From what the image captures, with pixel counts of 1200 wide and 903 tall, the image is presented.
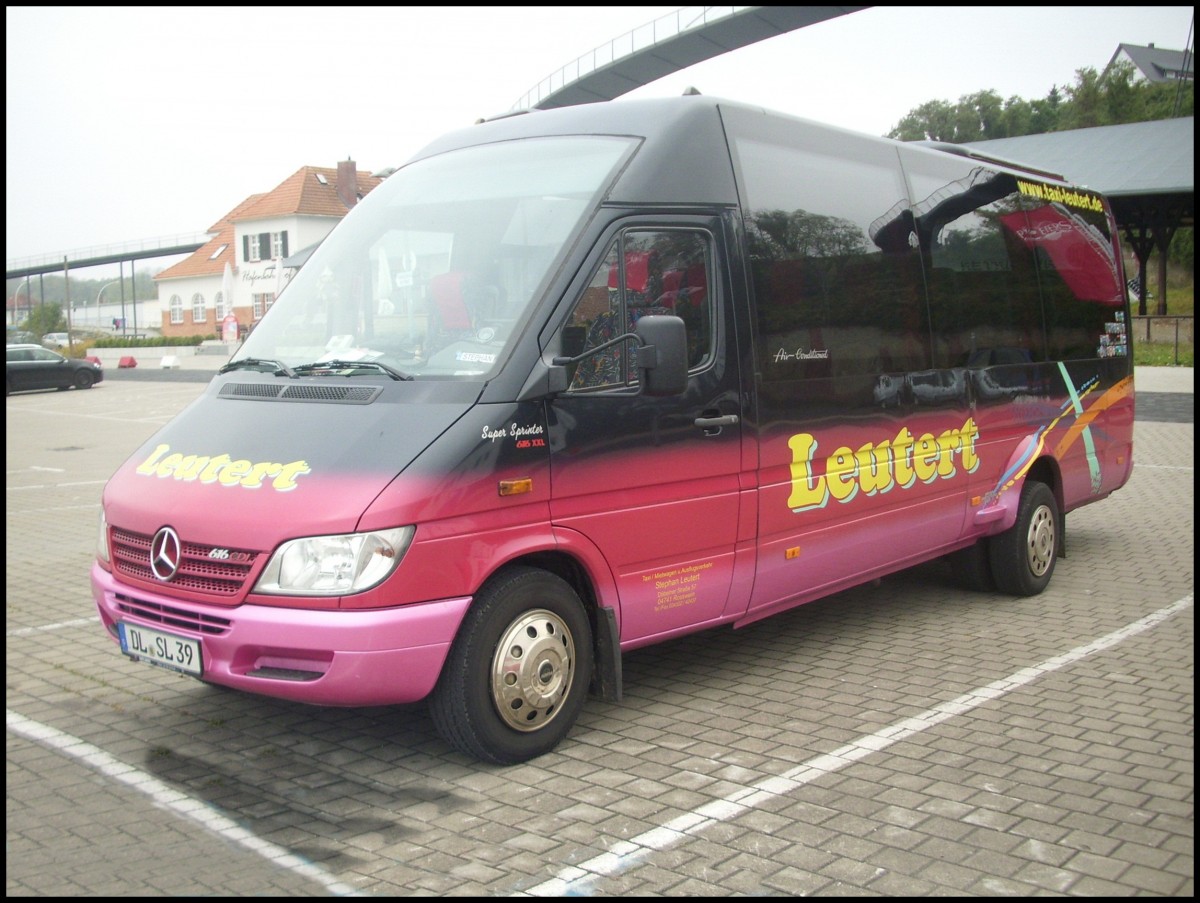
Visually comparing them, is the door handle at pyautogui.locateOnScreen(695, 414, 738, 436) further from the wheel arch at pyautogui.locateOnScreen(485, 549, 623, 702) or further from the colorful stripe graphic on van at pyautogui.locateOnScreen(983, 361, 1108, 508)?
the colorful stripe graphic on van at pyautogui.locateOnScreen(983, 361, 1108, 508)

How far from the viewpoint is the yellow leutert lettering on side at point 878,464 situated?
6449mm

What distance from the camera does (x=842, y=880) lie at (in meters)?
3.95

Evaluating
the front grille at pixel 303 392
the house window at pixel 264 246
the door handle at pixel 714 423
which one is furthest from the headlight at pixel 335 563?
the house window at pixel 264 246

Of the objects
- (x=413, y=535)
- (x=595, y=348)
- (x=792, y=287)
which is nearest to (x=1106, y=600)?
(x=792, y=287)

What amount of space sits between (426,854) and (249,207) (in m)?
83.6

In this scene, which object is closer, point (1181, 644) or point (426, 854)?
point (426, 854)

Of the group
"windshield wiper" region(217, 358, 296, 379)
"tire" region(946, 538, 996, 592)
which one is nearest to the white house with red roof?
"tire" region(946, 538, 996, 592)

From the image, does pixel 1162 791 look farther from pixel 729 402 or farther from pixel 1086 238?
pixel 1086 238

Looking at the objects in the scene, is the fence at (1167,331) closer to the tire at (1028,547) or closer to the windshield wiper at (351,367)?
the tire at (1028,547)

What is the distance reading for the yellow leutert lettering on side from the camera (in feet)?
21.2

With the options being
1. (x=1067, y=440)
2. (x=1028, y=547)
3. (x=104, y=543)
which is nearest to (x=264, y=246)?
(x=1067, y=440)

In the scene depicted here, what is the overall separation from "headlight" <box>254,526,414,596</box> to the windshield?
0.85 meters

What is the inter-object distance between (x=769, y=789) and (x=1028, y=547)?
4360mm

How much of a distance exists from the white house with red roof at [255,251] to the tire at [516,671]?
6686 cm
